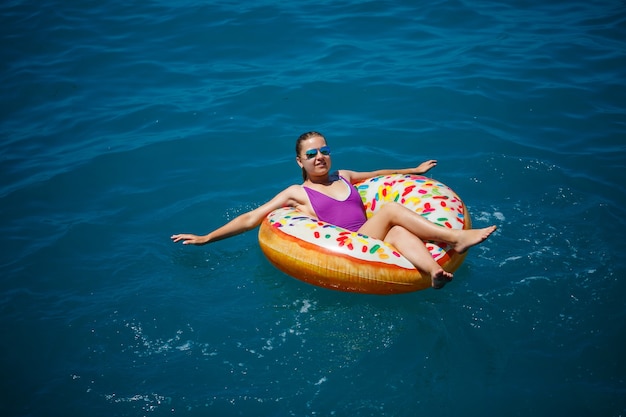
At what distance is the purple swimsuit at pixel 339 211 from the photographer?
5.38 m

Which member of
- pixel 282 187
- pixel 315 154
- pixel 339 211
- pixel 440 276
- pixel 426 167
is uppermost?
pixel 315 154

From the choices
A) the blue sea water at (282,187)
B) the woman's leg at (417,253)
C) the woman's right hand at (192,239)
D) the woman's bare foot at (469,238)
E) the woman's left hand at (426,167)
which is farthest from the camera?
the woman's left hand at (426,167)

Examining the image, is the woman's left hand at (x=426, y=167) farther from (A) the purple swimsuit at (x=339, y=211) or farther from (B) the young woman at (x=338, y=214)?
(A) the purple swimsuit at (x=339, y=211)

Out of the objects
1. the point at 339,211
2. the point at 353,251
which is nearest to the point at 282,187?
the point at 339,211

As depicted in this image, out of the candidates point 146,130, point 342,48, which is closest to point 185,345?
point 146,130

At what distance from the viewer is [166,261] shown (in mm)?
5742

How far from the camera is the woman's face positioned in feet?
17.9

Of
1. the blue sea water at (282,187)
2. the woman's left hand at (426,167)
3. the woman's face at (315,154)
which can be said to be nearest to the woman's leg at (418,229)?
the blue sea water at (282,187)

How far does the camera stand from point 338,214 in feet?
17.7

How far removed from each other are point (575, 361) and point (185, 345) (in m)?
3.06

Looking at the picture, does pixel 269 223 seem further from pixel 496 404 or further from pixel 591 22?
pixel 591 22

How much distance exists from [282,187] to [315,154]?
150cm

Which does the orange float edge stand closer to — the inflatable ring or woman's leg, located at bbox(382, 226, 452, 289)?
the inflatable ring

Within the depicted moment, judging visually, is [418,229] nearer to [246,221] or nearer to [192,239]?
[246,221]
